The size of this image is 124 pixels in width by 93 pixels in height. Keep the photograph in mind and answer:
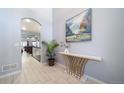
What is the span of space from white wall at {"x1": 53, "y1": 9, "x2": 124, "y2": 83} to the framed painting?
14 centimetres

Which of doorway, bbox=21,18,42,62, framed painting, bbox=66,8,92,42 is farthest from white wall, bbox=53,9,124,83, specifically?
doorway, bbox=21,18,42,62

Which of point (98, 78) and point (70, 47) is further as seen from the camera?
Answer: point (70, 47)

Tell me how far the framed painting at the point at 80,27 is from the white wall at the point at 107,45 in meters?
0.14

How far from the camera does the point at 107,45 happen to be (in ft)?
7.44

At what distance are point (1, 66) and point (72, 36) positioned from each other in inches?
101

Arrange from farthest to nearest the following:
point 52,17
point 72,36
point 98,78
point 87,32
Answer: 1. point 52,17
2. point 72,36
3. point 87,32
4. point 98,78

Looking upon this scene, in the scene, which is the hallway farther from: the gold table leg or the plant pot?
the plant pot

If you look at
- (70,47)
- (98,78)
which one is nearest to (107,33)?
(98,78)

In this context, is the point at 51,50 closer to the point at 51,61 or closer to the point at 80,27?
the point at 51,61

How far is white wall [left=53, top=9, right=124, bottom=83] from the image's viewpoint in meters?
2.03

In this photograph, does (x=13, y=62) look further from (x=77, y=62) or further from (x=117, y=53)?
(x=117, y=53)

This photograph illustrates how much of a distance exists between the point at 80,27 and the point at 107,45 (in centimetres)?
110

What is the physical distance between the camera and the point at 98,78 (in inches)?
100

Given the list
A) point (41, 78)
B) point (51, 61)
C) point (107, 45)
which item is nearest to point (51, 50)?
point (51, 61)
